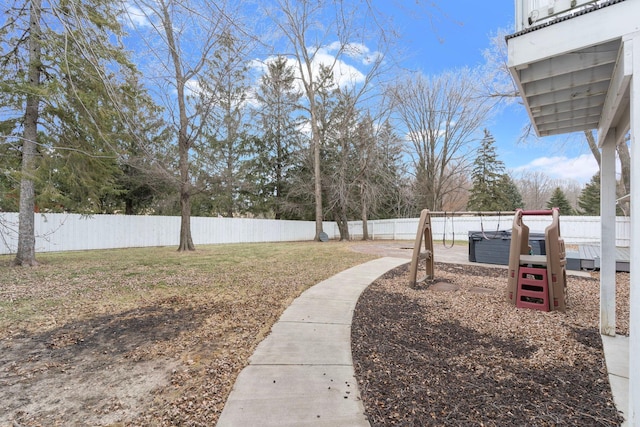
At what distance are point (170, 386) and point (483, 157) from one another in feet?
104

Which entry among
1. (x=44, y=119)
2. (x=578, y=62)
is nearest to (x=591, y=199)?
(x=578, y=62)

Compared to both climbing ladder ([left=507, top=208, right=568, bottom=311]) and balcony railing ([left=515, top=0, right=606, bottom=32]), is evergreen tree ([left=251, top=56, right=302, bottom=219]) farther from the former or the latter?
balcony railing ([left=515, top=0, right=606, bottom=32])

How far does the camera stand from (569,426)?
179cm

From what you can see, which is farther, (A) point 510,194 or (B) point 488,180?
(A) point 510,194

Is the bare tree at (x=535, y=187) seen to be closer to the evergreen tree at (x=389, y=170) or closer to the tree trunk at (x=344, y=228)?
the evergreen tree at (x=389, y=170)

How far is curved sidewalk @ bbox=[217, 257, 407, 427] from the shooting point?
1849mm

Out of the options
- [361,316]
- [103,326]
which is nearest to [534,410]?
[361,316]

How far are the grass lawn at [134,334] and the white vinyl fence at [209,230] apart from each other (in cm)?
450

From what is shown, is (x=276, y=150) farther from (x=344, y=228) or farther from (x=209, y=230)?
(x=209, y=230)

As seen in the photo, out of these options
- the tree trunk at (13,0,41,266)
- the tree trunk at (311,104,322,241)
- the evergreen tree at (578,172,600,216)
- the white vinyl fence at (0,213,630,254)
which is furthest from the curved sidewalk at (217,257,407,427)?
the evergreen tree at (578,172,600,216)

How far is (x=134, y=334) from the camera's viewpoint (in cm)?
320

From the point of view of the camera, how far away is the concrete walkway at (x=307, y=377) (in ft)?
6.09

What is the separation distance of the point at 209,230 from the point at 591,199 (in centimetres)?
3174

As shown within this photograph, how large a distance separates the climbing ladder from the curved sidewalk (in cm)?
229
